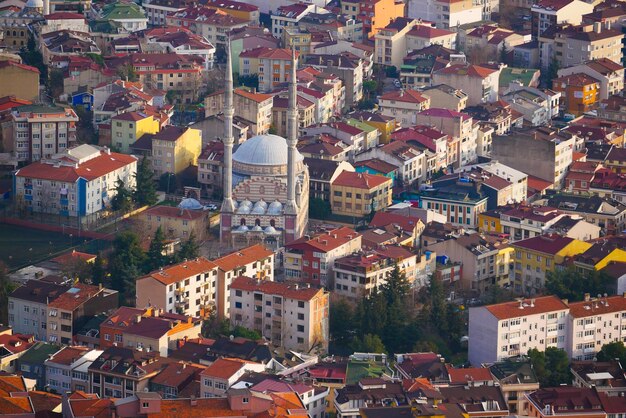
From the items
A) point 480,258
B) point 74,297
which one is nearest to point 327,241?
point 480,258

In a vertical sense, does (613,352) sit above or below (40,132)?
below

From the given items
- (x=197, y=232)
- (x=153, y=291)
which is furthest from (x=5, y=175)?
(x=153, y=291)

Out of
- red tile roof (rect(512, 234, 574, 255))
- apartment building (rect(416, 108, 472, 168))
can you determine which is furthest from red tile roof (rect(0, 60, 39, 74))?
red tile roof (rect(512, 234, 574, 255))

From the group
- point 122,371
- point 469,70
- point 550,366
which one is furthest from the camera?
point 469,70

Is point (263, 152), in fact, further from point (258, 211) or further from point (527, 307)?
point (527, 307)

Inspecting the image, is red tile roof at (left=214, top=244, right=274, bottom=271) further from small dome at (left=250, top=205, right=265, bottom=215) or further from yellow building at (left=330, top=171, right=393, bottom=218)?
yellow building at (left=330, top=171, right=393, bottom=218)

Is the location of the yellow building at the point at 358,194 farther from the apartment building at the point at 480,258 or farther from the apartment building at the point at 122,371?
the apartment building at the point at 122,371
